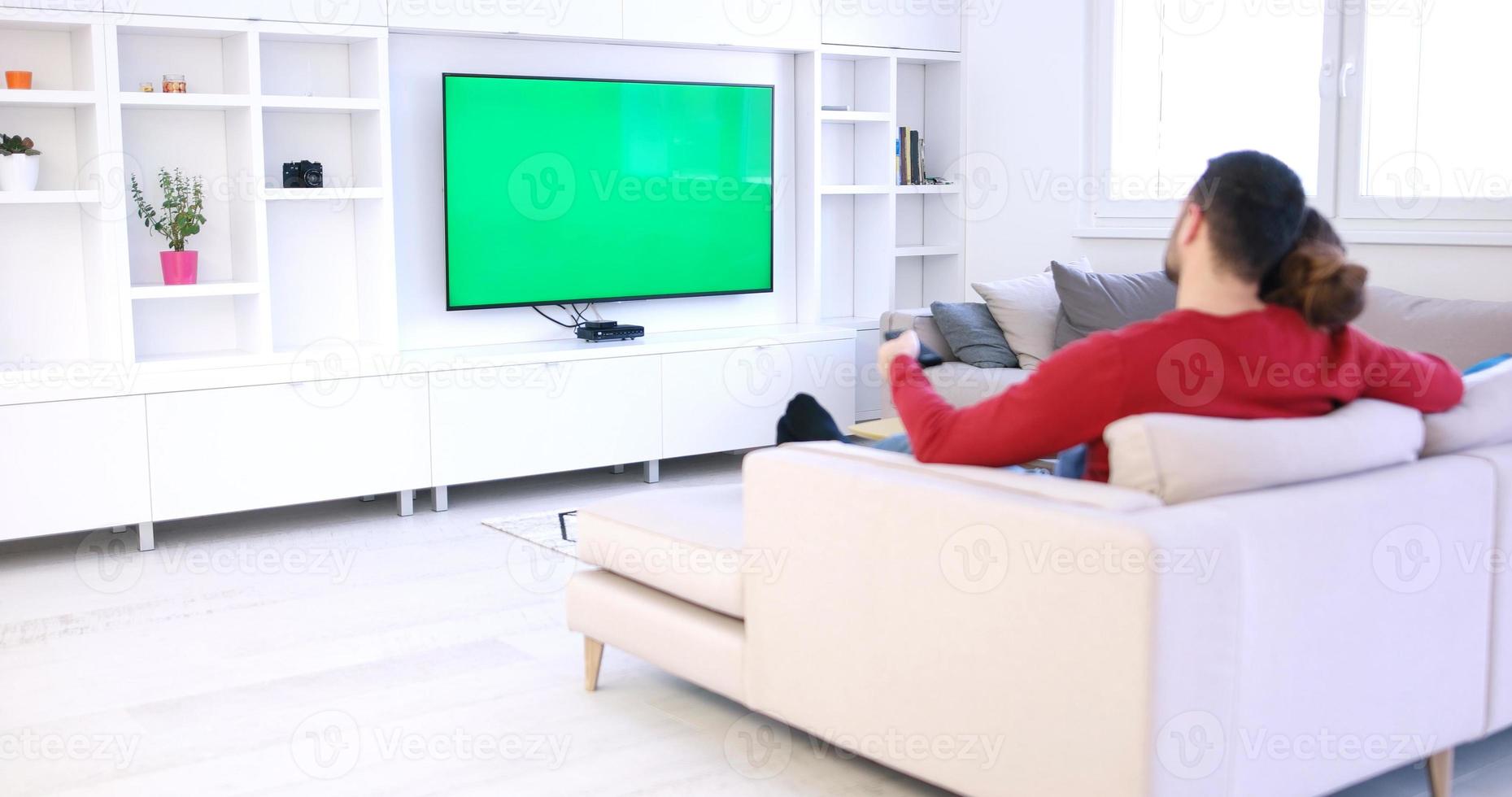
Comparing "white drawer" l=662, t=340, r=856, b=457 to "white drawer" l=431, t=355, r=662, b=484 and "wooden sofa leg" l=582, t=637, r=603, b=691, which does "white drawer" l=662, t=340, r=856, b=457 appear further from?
"wooden sofa leg" l=582, t=637, r=603, b=691

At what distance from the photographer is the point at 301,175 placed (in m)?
4.62

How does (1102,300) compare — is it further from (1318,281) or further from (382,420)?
(1318,281)

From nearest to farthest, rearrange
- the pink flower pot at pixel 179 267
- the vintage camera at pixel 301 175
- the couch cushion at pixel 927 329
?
the pink flower pot at pixel 179 267 → the vintage camera at pixel 301 175 → the couch cushion at pixel 927 329

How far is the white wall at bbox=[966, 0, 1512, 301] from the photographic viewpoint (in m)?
5.83

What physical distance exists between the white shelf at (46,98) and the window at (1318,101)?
12.4ft

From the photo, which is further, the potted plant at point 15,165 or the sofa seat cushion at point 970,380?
the sofa seat cushion at point 970,380

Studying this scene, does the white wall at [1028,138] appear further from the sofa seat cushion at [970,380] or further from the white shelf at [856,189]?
the sofa seat cushion at [970,380]

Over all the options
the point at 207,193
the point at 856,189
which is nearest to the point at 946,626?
the point at 207,193

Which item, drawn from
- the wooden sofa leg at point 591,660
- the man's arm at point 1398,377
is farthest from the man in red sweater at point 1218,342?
the wooden sofa leg at point 591,660

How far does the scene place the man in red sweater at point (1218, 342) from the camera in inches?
84.3

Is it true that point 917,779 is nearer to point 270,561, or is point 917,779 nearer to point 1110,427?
point 1110,427

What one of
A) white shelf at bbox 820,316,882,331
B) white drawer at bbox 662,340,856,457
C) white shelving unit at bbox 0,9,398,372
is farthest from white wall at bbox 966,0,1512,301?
white shelving unit at bbox 0,9,398,372

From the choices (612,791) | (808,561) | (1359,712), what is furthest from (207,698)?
(1359,712)

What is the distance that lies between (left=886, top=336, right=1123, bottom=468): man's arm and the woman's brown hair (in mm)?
298
